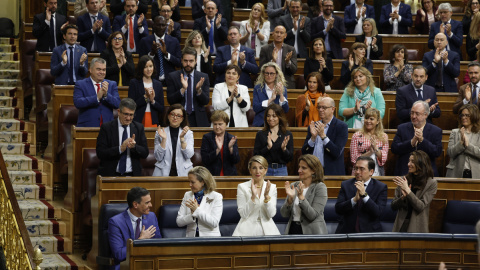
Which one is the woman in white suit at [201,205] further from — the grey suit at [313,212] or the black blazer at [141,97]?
the black blazer at [141,97]

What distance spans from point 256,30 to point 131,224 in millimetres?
3354

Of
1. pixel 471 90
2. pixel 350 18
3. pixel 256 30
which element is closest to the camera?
pixel 471 90

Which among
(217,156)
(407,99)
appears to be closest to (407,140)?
(407,99)

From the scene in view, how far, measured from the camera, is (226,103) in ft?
20.7

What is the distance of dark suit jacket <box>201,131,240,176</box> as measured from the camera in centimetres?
555

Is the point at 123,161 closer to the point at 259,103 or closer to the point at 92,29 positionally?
the point at 259,103

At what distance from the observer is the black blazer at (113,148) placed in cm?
535

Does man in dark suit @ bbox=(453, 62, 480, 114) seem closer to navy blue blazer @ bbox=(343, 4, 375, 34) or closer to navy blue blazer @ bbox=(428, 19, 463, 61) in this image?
navy blue blazer @ bbox=(428, 19, 463, 61)

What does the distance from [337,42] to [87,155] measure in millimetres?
3199

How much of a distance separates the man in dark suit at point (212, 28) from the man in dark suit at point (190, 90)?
1.34m

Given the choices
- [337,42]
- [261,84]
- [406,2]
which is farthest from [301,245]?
[406,2]

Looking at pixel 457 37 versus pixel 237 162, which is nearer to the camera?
pixel 237 162

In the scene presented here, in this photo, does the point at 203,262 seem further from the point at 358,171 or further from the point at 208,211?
the point at 358,171

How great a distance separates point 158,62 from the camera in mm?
7113
